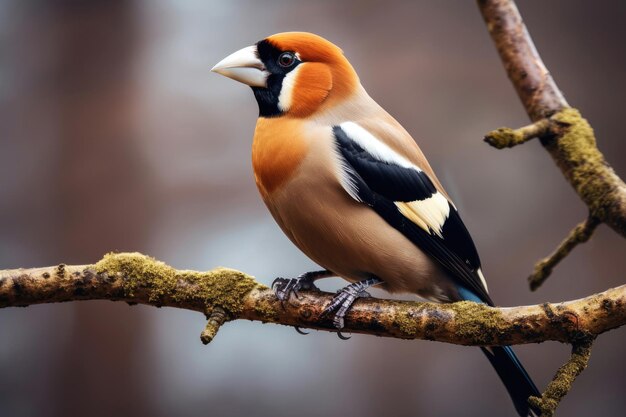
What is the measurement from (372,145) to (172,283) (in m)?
0.46

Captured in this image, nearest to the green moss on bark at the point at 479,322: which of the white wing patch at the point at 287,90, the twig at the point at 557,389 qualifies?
the twig at the point at 557,389

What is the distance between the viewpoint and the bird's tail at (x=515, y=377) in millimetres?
1416

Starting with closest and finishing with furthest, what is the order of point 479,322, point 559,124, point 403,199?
point 479,322 < point 403,199 < point 559,124

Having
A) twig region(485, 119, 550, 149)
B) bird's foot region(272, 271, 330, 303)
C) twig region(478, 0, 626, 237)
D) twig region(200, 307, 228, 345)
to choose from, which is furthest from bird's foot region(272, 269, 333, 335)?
twig region(478, 0, 626, 237)

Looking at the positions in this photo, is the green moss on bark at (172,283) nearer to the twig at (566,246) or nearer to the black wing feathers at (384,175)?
the black wing feathers at (384,175)

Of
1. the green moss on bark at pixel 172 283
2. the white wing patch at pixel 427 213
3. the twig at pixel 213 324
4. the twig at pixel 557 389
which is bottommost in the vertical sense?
the twig at pixel 557 389

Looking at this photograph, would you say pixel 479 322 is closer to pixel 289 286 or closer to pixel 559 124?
pixel 289 286

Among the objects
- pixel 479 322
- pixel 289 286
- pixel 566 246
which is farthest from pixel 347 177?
pixel 566 246

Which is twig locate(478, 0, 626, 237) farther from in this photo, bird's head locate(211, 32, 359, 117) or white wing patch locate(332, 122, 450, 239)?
bird's head locate(211, 32, 359, 117)

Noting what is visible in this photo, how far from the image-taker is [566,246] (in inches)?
59.8

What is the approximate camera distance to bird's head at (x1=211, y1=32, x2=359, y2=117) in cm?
143

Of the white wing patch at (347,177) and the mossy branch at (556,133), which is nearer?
the white wing patch at (347,177)

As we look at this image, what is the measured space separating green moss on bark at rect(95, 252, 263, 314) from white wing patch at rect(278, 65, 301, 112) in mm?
334

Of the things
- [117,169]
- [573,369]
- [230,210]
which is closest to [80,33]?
[117,169]
